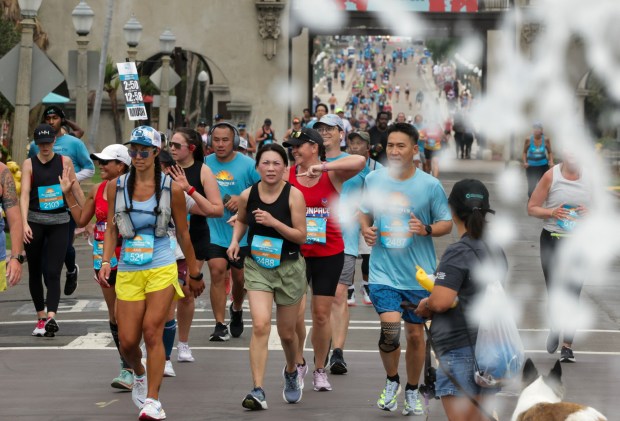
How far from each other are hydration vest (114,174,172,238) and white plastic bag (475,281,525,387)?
9.63 feet

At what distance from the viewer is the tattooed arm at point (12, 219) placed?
1073 centimetres

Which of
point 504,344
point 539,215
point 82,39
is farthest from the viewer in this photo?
point 82,39

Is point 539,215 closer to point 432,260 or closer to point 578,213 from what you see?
point 578,213

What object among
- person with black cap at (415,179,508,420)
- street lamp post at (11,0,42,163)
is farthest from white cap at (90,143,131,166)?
street lamp post at (11,0,42,163)

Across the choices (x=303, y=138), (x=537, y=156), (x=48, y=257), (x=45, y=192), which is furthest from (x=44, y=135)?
(x=537, y=156)

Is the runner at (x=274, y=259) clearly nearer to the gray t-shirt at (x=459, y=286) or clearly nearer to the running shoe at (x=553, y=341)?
the gray t-shirt at (x=459, y=286)

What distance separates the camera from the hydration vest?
30.4ft

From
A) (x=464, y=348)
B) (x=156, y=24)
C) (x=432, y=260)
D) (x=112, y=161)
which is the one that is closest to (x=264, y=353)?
(x=432, y=260)

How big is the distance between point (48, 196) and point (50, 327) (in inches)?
46.6

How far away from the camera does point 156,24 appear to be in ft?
142

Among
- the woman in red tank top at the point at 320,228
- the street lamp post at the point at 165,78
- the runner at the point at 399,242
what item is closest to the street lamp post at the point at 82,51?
the street lamp post at the point at 165,78

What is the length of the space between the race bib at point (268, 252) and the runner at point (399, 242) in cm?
62

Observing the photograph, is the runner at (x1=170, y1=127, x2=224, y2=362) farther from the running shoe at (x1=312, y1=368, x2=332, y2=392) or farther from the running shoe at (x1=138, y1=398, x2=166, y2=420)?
the running shoe at (x1=138, y1=398, x2=166, y2=420)

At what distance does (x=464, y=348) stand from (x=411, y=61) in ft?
67.3
